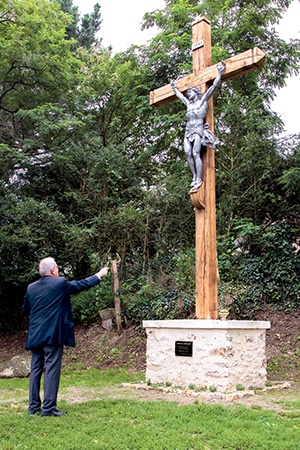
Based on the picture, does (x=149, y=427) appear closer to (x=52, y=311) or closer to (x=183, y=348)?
(x=52, y=311)

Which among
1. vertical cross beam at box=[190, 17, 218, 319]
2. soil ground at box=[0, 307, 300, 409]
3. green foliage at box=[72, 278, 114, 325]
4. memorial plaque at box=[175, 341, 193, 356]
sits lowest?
soil ground at box=[0, 307, 300, 409]

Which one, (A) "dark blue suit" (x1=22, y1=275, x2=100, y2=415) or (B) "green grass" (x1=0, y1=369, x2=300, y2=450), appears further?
(A) "dark blue suit" (x1=22, y1=275, x2=100, y2=415)

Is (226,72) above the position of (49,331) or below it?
above

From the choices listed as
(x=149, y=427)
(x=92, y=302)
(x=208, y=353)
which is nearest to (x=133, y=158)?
(x=92, y=302)

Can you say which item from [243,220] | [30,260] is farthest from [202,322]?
[30,260]

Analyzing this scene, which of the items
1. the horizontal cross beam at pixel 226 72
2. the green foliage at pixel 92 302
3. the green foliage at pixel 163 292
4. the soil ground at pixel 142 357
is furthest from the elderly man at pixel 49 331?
the green foliage at pixel 92 302

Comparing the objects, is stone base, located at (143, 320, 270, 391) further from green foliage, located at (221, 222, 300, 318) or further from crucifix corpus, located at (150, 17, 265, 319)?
green foliage, located at (221, 222, 300, 318)

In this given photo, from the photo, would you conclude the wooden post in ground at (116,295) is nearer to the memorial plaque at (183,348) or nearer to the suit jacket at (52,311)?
the memorial plaque at (183,348)

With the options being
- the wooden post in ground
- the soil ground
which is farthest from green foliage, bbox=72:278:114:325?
the wooden post in ground

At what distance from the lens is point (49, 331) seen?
159 inches

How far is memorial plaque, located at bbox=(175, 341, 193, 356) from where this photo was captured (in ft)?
17.3

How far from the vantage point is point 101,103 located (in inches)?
496

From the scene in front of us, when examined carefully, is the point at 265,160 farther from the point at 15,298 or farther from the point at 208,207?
the point at 15,298

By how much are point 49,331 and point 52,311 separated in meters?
0.19
